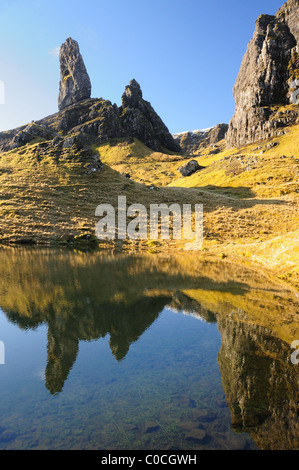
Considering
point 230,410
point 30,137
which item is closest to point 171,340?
point 230,410

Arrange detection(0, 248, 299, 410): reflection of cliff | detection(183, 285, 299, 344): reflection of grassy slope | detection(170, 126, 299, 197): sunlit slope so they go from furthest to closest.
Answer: detection(170, 126, 299, 197): sunlit slope, detection(183, 285, 299, 344): reflection of grassy slope, detection(0, 248, 299, 410): reflection of cliff

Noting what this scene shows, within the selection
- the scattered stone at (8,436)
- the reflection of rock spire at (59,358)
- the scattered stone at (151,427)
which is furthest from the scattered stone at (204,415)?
the scattered stone at (8,436)

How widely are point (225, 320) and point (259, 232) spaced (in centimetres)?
4866

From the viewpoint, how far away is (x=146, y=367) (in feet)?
43.0

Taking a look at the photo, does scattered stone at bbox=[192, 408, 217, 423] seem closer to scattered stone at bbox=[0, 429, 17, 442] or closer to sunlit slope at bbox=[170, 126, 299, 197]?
scattered stone at bbox=[0, 429, 17, 442]

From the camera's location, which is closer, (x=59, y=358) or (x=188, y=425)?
(x=188, y=425)

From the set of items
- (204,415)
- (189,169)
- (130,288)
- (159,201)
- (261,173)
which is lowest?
(130,288)

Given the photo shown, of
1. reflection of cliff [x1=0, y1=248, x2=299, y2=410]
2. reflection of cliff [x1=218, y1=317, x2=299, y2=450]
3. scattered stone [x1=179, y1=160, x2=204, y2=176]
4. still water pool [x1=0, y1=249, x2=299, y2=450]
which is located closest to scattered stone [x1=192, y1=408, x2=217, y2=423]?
still water pool [x1=0, y1=249, x2=299, y2=450]

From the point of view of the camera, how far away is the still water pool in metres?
8.77

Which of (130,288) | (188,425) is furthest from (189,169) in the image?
(188,425)

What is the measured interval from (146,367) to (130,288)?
13.8 metres

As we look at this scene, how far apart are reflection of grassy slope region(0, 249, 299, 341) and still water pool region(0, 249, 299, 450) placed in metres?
0.17

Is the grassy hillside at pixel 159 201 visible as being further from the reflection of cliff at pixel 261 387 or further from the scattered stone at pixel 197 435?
the scattered stone at pixel 197 435

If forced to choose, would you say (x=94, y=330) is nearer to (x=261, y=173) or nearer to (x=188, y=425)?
(x=188, y=425)
